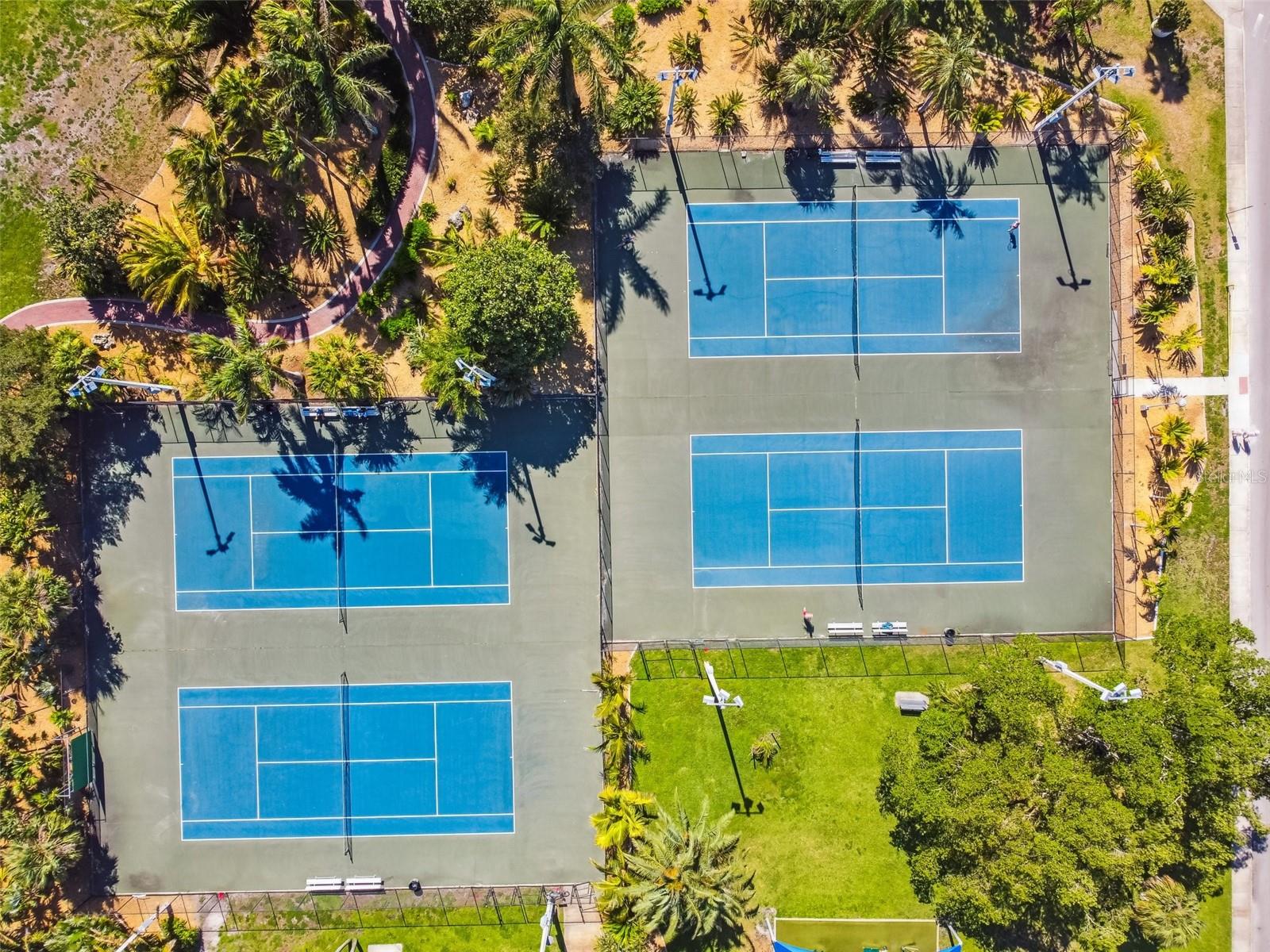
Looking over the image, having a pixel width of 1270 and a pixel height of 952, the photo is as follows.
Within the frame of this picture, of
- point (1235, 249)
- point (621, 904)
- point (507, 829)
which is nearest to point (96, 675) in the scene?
point (507, 829)

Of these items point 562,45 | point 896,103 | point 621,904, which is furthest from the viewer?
point 896,103

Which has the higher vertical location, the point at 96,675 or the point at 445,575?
the point at 445,575

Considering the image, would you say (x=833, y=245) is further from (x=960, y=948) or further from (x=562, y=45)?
(x=960, y=948)

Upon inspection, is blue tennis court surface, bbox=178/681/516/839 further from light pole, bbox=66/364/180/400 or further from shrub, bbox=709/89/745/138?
shrub, bbox=709/89/745/138

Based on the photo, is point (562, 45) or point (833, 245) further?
point (833, 245)

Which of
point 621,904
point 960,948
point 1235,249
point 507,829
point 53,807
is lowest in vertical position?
point 960,948

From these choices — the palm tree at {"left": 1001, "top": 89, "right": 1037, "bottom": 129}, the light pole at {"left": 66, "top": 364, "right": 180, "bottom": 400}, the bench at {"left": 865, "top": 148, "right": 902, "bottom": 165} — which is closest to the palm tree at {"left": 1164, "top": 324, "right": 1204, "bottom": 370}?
the palm tree at {"left": 1001, "top": 89, "right": 1037, "bottom": 129}

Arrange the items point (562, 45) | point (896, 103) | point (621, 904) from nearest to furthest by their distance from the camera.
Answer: point (562, 45), point (621, 904), point (896, 103)
